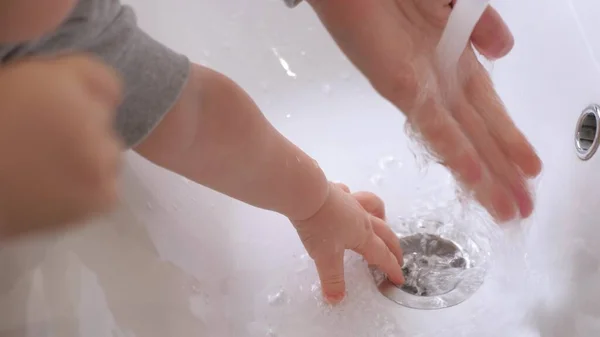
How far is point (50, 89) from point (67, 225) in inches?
2.1

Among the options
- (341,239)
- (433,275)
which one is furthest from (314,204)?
(433,275)

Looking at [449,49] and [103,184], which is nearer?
[103,184]

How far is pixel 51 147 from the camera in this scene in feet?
0.71

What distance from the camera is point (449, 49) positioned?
0.57m

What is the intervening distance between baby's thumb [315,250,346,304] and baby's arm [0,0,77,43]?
390mm

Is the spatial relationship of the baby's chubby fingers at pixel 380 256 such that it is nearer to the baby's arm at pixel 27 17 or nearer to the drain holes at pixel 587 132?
the drain holes at pixel 587 132

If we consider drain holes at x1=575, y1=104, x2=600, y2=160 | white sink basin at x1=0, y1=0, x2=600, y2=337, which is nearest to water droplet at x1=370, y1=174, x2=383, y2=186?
white sink basin at x1=0, y1=0, x2=600, y2=337

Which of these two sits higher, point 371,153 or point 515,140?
point 515,140

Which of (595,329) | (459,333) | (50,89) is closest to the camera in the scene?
(50,89)

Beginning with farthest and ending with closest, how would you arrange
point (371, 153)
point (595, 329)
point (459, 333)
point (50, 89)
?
point (371, 153)
point (459, 333)
point (595, 329)
point (50, 89)

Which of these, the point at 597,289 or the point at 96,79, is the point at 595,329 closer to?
the point at 597,289

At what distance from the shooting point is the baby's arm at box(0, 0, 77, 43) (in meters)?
0.23

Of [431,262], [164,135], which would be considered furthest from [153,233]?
[431,262]

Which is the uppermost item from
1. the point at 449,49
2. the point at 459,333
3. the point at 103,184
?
the point at 103,184
